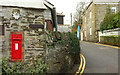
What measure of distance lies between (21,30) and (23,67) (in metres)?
2.07

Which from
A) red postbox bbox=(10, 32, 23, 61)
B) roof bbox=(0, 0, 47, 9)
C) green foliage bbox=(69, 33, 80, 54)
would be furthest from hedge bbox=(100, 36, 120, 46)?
red postbox bbox=(10, 32, 23, 61)

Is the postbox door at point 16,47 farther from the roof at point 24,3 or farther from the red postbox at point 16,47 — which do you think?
the roof at point 24,3

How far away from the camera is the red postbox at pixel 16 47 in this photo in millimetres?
6312

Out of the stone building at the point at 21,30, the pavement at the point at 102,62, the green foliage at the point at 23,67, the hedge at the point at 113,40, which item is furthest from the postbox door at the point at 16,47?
the hedge at the point at 113,40

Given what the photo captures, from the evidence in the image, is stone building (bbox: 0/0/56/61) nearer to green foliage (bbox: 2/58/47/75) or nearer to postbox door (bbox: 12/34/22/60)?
postbox door (bbox: 12/34/22/60)

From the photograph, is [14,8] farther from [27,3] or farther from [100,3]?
[100,3]

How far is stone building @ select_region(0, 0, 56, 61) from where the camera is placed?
6258 mm

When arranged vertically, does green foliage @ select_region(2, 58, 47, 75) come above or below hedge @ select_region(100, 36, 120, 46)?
below

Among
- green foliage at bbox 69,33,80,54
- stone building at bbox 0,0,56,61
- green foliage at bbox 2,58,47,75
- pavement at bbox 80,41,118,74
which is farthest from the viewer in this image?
green foliage at bbox 69,33,80,54

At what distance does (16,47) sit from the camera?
20.9ft

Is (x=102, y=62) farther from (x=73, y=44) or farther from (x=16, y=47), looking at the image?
(x=16, y=47)

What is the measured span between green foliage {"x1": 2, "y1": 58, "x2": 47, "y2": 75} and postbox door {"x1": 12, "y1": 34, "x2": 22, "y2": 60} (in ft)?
1.26

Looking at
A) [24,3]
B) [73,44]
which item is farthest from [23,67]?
[73,44]

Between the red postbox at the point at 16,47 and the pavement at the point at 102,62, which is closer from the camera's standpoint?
the red postbox at the point at 16,47
